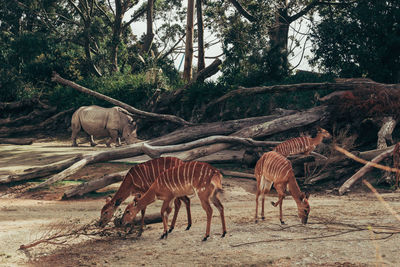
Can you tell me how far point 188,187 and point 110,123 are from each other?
45.5 feet

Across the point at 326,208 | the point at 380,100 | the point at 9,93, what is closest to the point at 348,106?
the point at 380,100

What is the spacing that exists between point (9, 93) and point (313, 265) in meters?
24.0

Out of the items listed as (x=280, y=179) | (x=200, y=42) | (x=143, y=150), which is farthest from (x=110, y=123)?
(x=280, y=179)

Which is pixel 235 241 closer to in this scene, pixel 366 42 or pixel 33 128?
pixel 366 42

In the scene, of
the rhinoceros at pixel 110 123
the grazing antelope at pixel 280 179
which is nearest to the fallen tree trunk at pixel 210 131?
the rhinoceros at pixel 110 123

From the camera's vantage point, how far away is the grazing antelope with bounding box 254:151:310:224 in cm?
722

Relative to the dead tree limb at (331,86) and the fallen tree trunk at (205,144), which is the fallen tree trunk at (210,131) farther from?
the dead tree limb at (331,86)

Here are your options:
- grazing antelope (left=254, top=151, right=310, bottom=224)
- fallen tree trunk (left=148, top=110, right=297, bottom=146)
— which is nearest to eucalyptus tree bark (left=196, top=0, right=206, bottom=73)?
fallen tree trunk (left=148, top=110, right=297, bottom=146)

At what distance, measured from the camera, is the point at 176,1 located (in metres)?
42.5

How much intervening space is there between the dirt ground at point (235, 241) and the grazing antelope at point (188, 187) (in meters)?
0.45

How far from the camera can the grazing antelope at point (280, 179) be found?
23.7 feet

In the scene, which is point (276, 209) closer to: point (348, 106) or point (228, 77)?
point (348, 106)

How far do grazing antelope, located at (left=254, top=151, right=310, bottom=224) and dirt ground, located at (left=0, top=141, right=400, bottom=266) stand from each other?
372 millimetres

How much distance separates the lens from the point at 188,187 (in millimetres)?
6461
